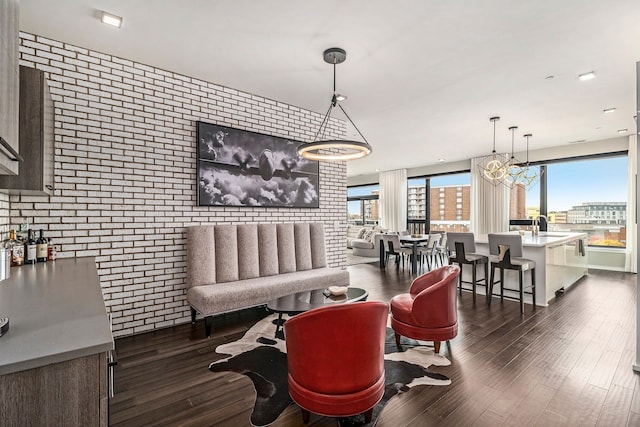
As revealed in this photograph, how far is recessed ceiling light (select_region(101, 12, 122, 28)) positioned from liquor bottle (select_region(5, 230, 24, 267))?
75.6 inches

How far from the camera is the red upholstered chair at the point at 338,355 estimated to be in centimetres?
175

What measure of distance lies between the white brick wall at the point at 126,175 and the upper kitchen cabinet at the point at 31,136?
717 millimetres

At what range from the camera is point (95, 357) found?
101cm

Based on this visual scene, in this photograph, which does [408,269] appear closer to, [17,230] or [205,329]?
[205,329]

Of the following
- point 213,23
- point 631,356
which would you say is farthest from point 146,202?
point 631,356

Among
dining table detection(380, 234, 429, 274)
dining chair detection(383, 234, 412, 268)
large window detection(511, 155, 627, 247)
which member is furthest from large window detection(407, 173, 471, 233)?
dining chair detection(383, 234, 412, 268)

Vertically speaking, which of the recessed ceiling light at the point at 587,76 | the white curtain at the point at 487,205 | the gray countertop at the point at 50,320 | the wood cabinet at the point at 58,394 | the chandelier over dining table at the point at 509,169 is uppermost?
the recessed ceiling light at the point at 587,76

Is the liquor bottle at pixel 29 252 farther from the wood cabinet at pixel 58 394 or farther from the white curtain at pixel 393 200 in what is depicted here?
the white curtain at pixel 393 200

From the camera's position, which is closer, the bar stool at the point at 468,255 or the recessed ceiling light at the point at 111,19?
the recessed ceiling light at the point at 111,19

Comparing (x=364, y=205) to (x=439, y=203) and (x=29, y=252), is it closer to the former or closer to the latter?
(x=439, y=203)

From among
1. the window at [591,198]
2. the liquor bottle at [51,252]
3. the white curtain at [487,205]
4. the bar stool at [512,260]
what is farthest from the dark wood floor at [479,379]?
the white curtain at [487,205]

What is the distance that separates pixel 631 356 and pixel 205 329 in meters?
4.19

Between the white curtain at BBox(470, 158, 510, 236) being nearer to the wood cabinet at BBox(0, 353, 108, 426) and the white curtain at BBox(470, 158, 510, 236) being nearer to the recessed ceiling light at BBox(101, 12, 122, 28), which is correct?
the recessed ceiling light at BBox(101, 12, 122, 28)

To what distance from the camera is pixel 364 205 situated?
13.5 m
